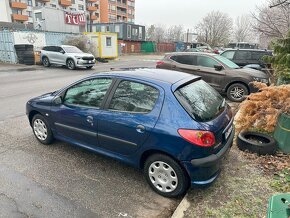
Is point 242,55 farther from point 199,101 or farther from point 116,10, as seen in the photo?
point 116,10

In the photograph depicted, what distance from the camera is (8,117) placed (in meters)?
6.25

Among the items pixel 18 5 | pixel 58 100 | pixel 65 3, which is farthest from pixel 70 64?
pixel 65 3

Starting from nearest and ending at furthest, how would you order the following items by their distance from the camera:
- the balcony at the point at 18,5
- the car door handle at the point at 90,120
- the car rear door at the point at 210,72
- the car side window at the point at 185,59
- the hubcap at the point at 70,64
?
the car door handle at the point at 90,120 < the car rear door at the point at 210,72 < the car side window at the point at 185,59 < the hubcap at the point at 70,64 < the balcony at the point at 18,5

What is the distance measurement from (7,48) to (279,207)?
22.9 metres

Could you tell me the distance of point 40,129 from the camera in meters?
4.57

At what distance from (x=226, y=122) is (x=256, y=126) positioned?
1.92 m

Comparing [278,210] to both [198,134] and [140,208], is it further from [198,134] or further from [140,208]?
[140,208]

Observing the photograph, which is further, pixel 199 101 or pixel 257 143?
pixel 257 143

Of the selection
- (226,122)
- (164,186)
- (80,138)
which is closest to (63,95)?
(80,138)

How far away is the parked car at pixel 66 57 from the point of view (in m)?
17.3

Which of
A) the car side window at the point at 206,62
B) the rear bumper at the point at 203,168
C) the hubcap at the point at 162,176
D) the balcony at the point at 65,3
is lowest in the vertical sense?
the hubcap at the point at 162,176

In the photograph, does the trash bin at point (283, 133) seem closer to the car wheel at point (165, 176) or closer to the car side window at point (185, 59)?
the car wheel at point (165, 176)

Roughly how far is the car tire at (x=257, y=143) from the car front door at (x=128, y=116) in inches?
80.3

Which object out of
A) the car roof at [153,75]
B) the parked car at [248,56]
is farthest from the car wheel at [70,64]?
the car roof at [153,75]
